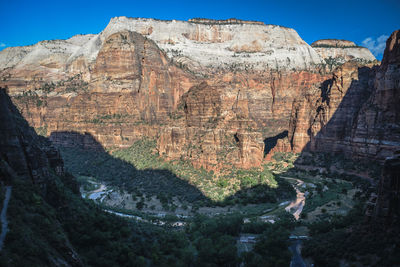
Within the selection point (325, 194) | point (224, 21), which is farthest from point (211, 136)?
point (224, 21)

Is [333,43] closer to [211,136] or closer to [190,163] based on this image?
[211,136]

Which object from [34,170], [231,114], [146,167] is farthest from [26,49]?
[34,170]

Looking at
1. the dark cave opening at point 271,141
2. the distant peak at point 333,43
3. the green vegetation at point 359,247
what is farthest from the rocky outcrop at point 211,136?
the distant peak at point 333,43

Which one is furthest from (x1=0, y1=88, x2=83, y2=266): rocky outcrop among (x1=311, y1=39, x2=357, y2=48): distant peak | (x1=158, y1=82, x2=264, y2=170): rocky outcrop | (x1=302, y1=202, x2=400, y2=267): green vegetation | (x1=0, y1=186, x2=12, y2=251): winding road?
(x1=311, y1=39, x2=357, y2=48): distant peak

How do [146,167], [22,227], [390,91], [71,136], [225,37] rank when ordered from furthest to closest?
1. [225,37]
2. [71,136]
3. [146,167]
4. [390,91]
5. [22,227]

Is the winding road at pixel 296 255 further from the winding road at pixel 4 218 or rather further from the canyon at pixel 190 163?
the winding road at pixel 4 218

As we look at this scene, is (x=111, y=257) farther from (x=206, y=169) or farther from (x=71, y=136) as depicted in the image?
(x=71, y=136)
